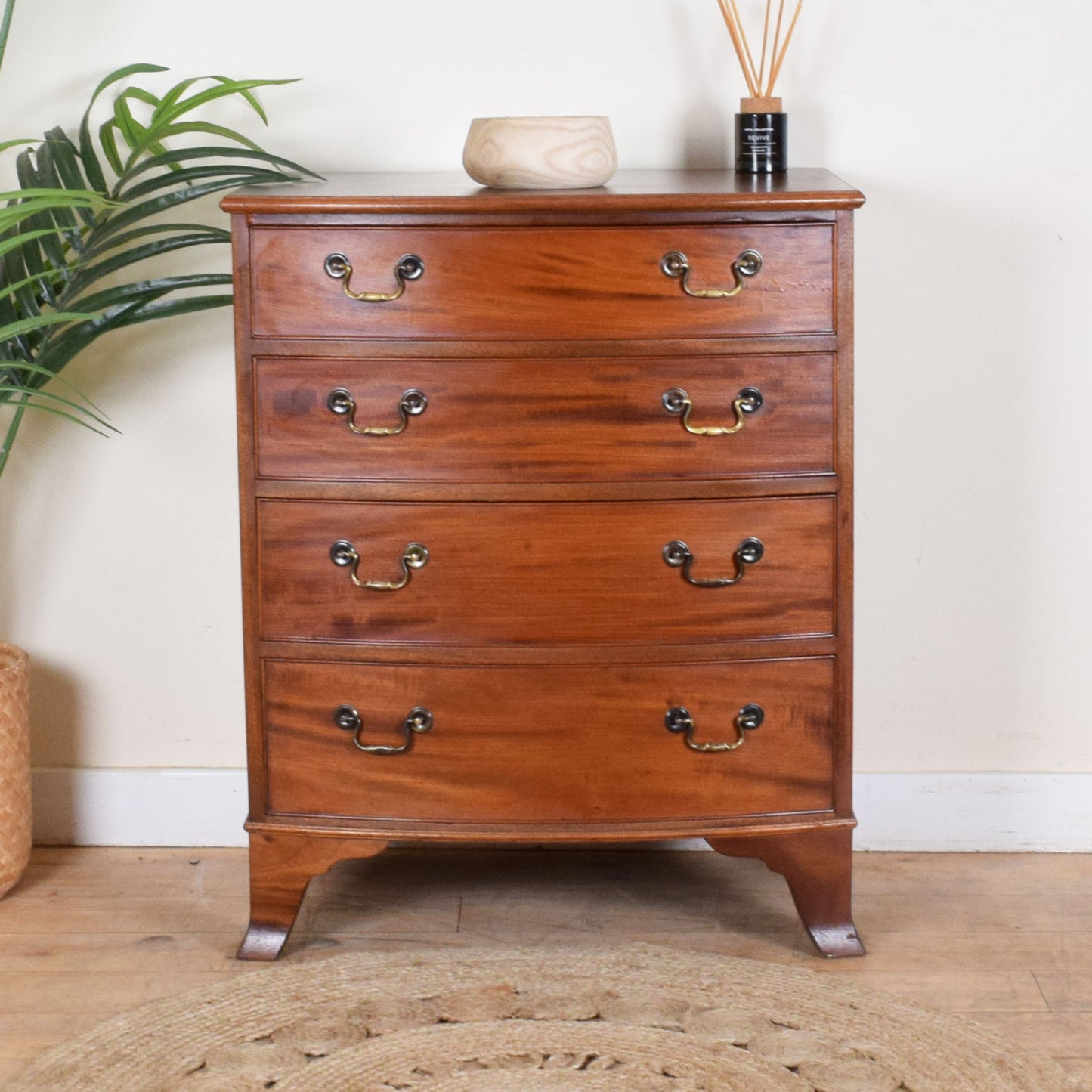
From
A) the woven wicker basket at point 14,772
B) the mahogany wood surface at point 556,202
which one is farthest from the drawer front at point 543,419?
the woven wicker basket at point 14,772

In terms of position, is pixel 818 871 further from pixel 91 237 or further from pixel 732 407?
pixel 91 237

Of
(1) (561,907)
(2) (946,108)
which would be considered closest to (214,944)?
(1) (561,907)

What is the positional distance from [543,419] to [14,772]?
101cm

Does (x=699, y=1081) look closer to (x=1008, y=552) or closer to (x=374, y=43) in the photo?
(x=1008, y=552)

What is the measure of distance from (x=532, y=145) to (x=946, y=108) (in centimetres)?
72

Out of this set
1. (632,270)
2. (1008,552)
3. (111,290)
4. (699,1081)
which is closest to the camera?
(699,1081)

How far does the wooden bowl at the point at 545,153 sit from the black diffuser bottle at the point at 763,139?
252mm

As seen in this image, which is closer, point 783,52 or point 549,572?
point 549,572

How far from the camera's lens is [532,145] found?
6.18ft

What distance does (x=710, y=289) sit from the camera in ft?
5.92

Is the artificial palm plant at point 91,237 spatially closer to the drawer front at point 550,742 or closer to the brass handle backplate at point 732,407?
the drawer front at point 550,742

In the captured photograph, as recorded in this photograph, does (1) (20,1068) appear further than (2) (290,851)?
No

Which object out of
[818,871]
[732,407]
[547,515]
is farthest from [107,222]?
[818,871]

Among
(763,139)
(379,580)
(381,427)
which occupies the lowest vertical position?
(379,580)
